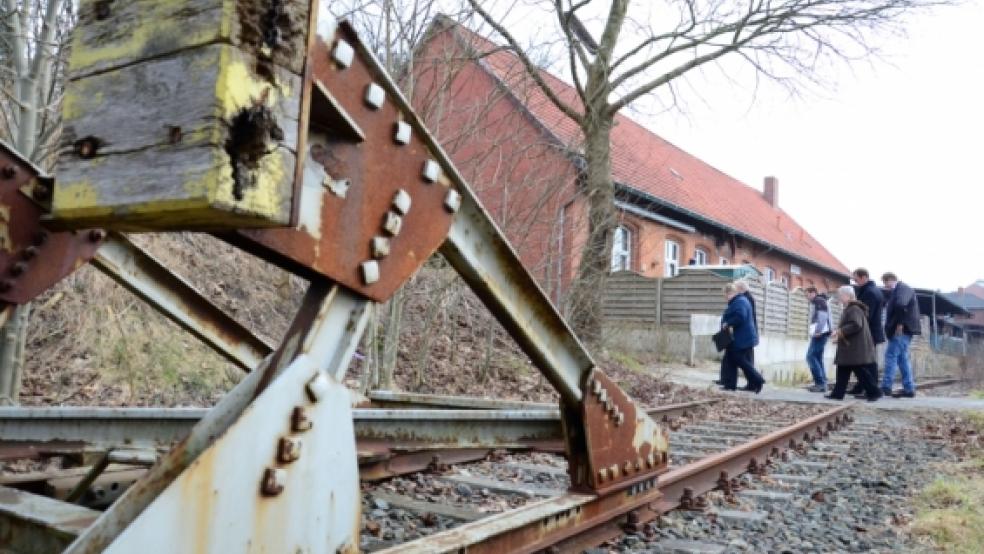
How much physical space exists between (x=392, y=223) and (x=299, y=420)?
523 mm

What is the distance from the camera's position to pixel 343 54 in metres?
1.70

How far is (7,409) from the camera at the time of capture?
11.6 ft

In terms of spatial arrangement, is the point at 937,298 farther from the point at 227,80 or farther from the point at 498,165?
the point at 227,80

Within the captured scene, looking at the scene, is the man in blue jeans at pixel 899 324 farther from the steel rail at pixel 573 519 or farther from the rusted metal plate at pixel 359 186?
the rusted metal plate at pixel 359 186

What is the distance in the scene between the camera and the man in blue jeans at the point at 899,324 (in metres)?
12.3

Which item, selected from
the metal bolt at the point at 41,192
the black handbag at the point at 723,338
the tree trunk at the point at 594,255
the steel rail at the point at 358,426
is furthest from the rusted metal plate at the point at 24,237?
the black handbag at the point at 723,338

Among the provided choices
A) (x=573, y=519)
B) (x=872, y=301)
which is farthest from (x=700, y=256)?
(x=573, y=519)

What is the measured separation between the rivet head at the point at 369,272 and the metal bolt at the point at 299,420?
34 cm

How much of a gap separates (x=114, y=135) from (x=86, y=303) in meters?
6.23

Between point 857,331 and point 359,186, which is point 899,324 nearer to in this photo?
point 857,331

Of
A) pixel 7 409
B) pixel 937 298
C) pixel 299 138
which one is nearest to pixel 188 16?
pixel 299 138

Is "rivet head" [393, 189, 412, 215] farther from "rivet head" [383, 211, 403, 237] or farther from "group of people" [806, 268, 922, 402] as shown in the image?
"group of people" [806, 268, 922, 402]

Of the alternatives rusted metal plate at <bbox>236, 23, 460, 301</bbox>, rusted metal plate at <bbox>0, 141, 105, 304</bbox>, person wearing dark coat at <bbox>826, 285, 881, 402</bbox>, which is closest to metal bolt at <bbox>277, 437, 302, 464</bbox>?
rusted metal plate at <bbox>236, 23, 460, 301</bbox>

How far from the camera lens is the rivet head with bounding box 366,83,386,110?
5.89 feet
